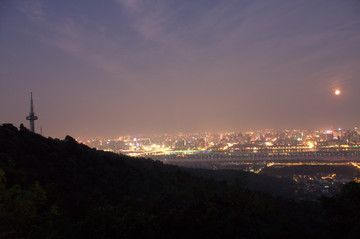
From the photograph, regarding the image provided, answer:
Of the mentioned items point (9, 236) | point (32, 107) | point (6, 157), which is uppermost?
point (32, 107)

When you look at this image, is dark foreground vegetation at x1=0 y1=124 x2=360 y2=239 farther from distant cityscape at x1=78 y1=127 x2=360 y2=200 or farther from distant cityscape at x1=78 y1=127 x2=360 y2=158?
distant cityscape at x1=78 y1=127 x2=360 y2=158

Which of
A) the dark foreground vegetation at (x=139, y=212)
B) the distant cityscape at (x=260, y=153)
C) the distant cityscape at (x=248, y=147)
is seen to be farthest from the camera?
the distant cityscape at (x=248, y=147)

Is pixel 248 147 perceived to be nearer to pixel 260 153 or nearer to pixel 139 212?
pixel 260 153

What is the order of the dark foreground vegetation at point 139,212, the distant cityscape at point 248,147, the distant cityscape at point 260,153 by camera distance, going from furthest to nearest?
the distant cityscape at point 248,147
the distant cityscape at point 260,153
the dark foreground vegetation at point 139,212

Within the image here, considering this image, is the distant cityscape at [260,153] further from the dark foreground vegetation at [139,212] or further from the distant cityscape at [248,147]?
the dark foreground vegetation at [139,212]

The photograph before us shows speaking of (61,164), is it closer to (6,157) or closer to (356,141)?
(6,157)

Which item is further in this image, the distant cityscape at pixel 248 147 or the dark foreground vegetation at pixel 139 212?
the distant cityscape at pixel 248 147

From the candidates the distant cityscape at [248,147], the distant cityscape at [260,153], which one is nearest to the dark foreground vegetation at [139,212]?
the distant cityscape at [260,153]

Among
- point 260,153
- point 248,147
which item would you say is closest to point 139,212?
point 260,153

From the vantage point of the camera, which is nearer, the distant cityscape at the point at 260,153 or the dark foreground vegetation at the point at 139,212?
the dark foreground vegetation at the point at 139,212

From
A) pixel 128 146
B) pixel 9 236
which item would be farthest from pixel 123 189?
pixel 128 146

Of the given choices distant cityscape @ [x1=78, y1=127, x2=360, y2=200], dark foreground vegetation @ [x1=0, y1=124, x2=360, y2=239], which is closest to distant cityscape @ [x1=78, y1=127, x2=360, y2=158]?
distant cityscape @ [x1=78, y1=127, x2=360, y2=200]
